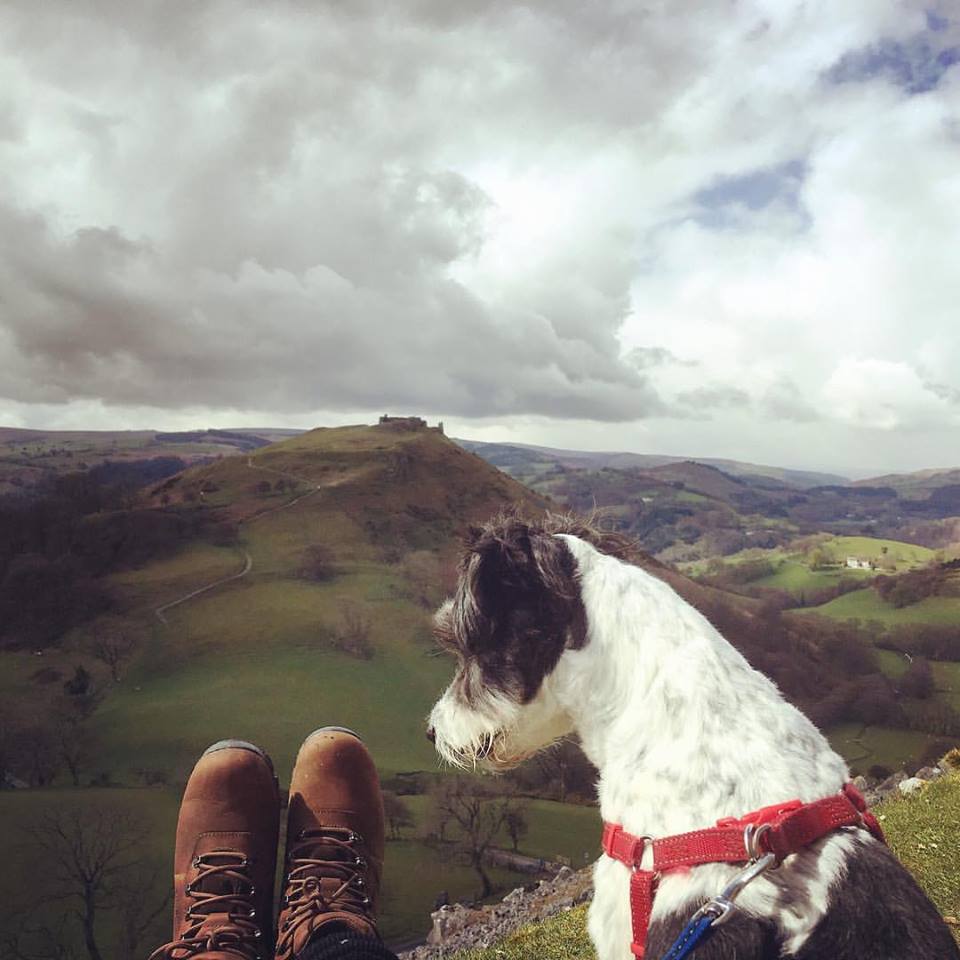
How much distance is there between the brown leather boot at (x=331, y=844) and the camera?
3.38 metres

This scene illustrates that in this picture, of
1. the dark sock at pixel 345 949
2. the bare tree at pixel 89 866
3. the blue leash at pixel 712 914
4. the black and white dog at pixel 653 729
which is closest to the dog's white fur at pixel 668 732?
the black and white dog at pixel 653 729

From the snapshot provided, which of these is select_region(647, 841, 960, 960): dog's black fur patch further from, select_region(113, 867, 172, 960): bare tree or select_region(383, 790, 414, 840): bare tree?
select_region(383, 790, 414, 840): bare tree

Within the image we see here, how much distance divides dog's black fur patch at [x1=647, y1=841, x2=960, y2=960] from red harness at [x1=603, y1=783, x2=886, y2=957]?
142 mm

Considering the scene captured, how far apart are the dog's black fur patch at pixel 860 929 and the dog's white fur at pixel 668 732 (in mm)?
40

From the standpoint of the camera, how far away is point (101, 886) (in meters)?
20.7

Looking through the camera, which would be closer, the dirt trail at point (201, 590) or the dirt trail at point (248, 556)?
the dirt trail at point (201, 590)

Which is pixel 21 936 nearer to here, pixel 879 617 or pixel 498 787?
pixel 498 787

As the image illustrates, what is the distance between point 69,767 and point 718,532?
133 m

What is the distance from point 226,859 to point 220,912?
34cm

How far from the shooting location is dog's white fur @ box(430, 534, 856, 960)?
209 centimetres

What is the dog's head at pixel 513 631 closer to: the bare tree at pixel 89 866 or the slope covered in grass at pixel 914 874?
the slope covered in grass at pixel 914 874

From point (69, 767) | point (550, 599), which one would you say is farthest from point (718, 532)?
point (550, 599)

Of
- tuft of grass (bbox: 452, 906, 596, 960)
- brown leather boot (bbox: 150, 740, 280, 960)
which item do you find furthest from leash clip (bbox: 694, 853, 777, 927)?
tuft of grass (bbox: 452, 906, 596, 960)

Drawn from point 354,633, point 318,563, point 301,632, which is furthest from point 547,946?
point 318,563
